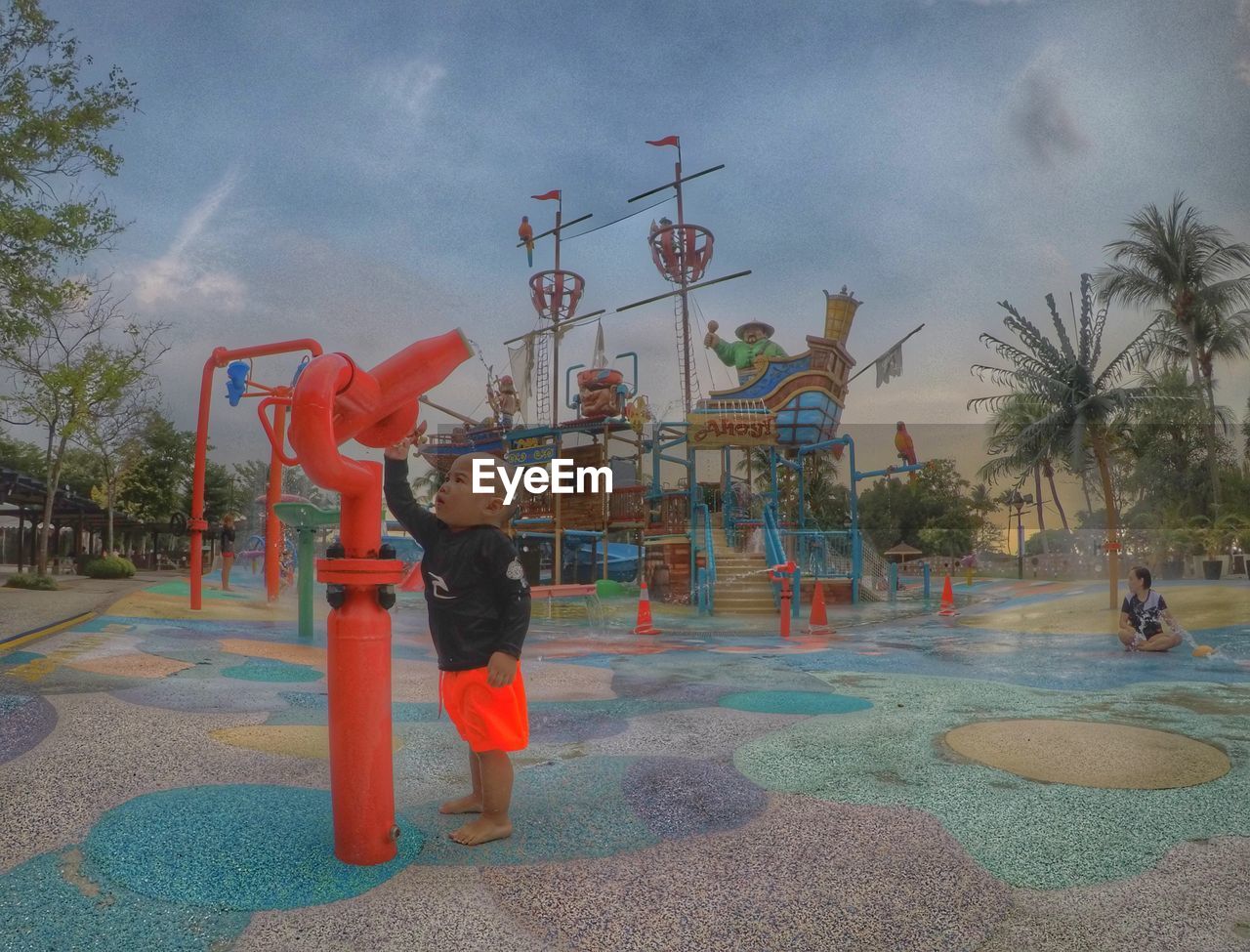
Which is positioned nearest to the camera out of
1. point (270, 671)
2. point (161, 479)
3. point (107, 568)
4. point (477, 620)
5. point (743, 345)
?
point (477, 620)

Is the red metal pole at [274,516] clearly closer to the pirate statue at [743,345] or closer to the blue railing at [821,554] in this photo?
the blue railing at [821,554]

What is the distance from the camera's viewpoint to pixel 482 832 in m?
2.85

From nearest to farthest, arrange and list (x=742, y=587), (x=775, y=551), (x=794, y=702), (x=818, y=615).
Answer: (x=794, y=702) < (x=818, y=615) < (x=742, y=587) < (x=775, y=551)

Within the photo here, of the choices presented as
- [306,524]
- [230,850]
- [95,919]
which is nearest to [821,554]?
[306,524]

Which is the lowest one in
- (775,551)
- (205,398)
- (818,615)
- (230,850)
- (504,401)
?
(818,615)

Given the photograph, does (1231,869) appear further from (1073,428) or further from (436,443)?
(436,443)

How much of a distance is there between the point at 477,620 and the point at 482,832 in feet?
2.39

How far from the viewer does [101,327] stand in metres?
15.6

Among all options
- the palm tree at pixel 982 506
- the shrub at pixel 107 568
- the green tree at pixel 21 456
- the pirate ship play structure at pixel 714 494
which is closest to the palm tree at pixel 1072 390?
the pirate ship play structure at pixel 714 494

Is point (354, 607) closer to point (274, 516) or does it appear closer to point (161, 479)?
point (274, 516)

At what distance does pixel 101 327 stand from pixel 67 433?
2.12m

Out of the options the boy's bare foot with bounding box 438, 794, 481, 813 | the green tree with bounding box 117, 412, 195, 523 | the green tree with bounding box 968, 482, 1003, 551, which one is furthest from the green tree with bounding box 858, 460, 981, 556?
the boy's bare foot with bounding box 438, 794, 481, 813

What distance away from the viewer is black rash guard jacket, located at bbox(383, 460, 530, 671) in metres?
2.98

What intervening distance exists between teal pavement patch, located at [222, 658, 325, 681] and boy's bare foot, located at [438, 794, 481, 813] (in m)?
3.15
